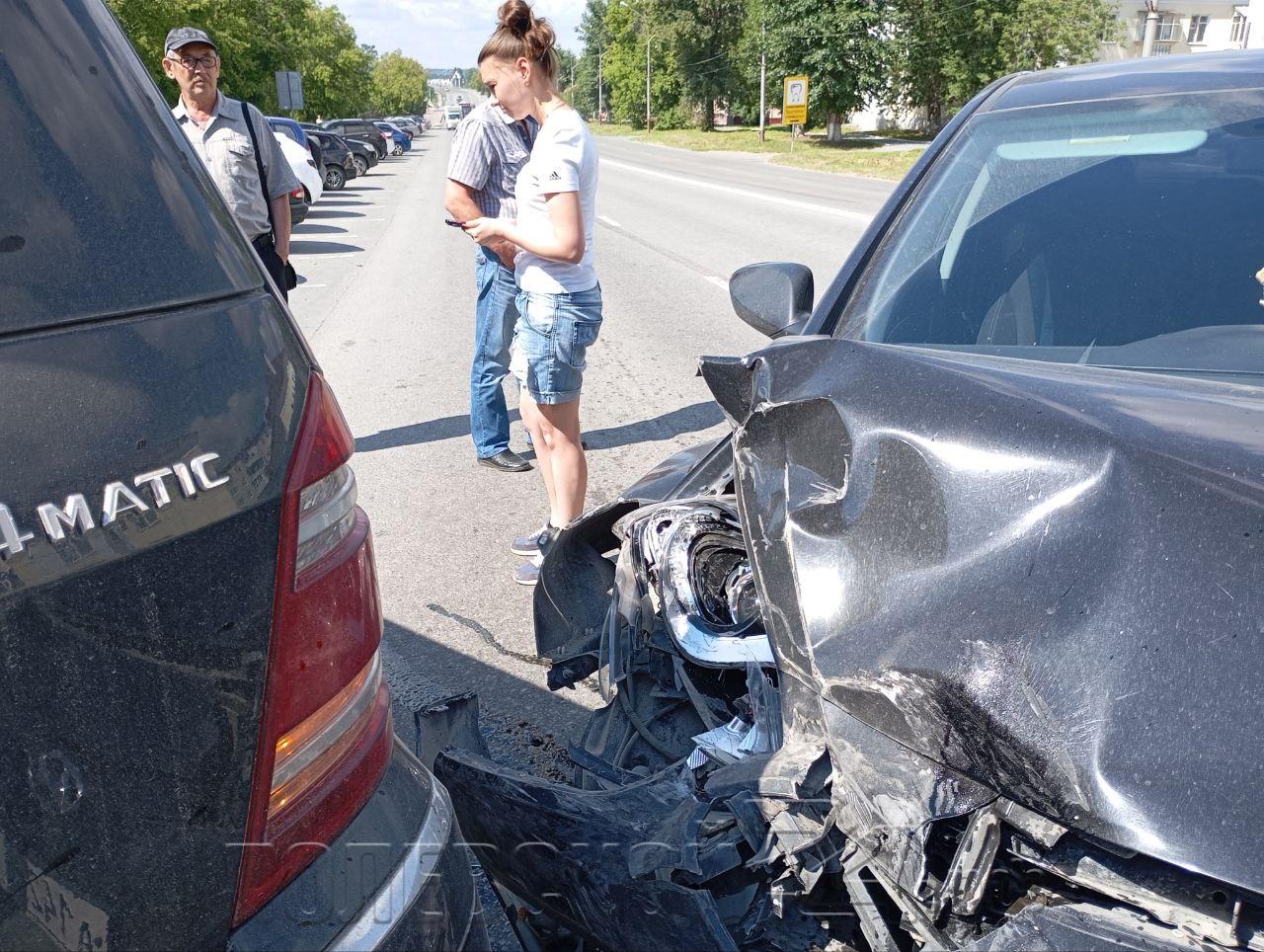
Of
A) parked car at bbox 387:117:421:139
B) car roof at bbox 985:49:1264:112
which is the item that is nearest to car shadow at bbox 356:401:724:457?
car roof at bbox 985:49:1264:112

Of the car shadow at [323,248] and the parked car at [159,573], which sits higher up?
the parked car at [159,573]

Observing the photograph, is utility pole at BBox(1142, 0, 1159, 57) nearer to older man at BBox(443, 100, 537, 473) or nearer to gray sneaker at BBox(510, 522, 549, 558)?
older man at BBox(443, 100, 537, 473)

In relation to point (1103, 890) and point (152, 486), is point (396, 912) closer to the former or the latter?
point (152, 486)

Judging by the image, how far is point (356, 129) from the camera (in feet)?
136

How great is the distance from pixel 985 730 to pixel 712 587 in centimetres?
94

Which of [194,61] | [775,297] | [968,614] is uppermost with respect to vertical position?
[194,61]

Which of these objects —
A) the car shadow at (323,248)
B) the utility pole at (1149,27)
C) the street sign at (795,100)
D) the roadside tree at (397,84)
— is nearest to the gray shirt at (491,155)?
the car shadow at (323,248)

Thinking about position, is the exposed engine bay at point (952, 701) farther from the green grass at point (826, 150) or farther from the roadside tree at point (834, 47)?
the roadside tree at point (834, 47)

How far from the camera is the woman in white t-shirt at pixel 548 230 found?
358 centimetres

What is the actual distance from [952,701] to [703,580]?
90 cm

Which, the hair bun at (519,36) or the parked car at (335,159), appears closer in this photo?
the hair bun at (519,36)

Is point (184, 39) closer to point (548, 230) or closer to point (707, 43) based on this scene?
point (548, 230)

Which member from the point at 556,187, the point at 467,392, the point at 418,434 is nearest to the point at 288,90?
the point at 467,392

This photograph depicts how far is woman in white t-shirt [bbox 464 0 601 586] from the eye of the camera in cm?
358
